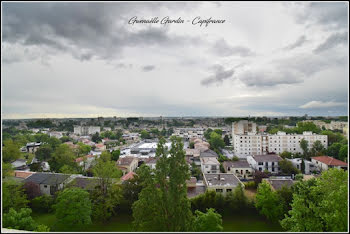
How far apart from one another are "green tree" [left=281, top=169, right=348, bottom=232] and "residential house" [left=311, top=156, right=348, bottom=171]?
6.41 m

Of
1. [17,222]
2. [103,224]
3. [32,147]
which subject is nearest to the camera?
[17,222]

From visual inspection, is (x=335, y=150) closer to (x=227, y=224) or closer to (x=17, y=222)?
(x=227, y=224)

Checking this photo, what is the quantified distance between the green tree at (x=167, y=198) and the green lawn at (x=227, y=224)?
6.93 feet

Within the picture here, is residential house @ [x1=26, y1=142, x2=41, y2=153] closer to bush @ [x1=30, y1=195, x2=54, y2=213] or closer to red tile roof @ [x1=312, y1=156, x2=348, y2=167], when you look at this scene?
bush @ [x1=30, y1=195, x2=54, y2=213]

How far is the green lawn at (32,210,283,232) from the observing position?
3.80 m

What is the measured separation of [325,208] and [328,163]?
7121 mm

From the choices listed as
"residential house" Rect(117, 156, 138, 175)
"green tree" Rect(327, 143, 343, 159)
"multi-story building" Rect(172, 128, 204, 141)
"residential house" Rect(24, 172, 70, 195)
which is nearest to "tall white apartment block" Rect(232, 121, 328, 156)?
"green tree" Rect(327, 143, 343, 159)

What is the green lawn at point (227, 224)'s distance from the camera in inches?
150

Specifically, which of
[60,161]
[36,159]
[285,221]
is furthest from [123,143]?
[285,221]

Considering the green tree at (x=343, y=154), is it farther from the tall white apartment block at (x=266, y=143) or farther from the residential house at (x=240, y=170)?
the residential house at (x=240, y=170)

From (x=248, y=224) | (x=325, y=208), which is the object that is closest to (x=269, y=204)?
(x=248, y=224)

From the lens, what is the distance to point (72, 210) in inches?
138

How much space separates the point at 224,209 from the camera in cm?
448

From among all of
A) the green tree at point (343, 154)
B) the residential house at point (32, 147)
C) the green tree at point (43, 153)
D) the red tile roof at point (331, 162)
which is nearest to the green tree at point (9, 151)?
the green tree at point (43, 153)
